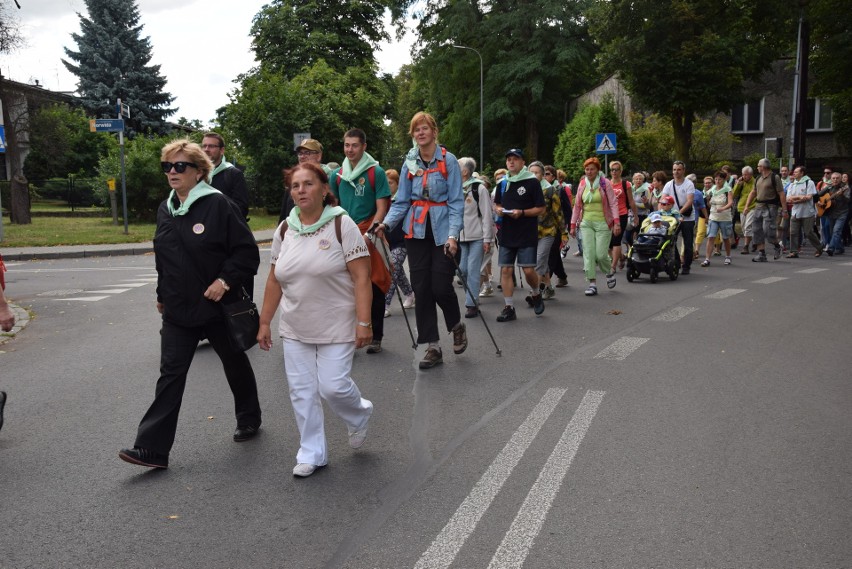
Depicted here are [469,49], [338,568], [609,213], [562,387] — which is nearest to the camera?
[338,568]

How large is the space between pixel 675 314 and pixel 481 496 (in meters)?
6.66

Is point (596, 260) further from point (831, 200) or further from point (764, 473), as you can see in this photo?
point (831, 200)

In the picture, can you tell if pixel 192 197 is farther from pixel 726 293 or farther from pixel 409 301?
pixel 726 293

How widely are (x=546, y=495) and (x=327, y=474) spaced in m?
1.19

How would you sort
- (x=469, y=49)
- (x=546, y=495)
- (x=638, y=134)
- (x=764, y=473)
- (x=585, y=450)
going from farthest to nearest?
(x=469, y=49), (x=638, y=134), (x=585, y=450), (x=764, y=473), (x=546, y=495)

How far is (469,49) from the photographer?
46156 millimetres

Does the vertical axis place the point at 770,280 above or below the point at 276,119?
below

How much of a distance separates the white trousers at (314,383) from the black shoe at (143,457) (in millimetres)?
750

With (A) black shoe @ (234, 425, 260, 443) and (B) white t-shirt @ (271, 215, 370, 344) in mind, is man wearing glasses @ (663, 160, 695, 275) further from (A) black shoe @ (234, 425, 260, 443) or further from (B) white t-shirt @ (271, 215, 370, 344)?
(B) white t-shirt @ (271, 215, 370, 344)

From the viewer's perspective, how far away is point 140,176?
98.1ft

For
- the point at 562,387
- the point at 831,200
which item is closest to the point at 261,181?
the point at 831,200

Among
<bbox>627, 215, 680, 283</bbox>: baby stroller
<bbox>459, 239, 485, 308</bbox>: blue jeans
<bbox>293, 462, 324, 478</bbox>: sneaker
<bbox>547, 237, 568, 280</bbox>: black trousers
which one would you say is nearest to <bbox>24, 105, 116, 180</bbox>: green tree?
<bbox>627, 215, 680, 283</bbox>: baby stroller

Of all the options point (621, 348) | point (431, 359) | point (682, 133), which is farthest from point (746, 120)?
point (431, 359)

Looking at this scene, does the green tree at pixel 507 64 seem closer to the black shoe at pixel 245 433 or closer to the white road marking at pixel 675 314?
the white road marking at pixel 675 314
